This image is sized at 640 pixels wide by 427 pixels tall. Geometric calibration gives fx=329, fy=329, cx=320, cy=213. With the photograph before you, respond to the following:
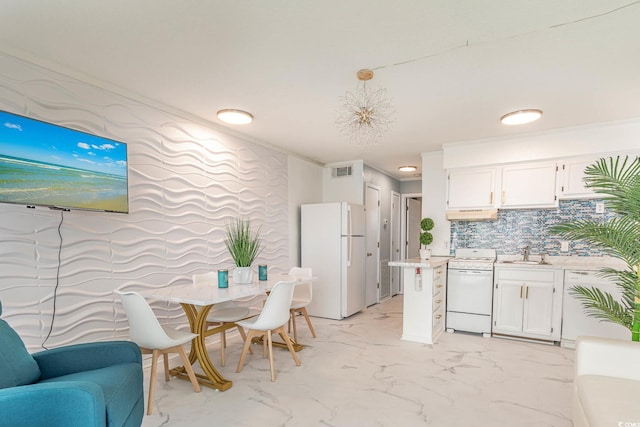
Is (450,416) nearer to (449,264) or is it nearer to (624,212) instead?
(624,212)

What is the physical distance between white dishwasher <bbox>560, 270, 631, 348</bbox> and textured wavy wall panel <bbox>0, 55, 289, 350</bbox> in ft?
12.2

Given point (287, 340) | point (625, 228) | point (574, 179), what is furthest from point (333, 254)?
→ point (625, 228)

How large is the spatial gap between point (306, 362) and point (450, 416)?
1.38 metres

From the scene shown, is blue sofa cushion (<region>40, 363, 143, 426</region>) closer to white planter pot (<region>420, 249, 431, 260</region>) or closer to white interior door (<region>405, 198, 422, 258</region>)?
white planter pot (<region>420, 249, 431, 260</region>)

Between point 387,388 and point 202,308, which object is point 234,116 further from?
point 387,388

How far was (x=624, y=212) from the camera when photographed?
2062 mm

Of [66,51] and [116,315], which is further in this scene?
[116,315]

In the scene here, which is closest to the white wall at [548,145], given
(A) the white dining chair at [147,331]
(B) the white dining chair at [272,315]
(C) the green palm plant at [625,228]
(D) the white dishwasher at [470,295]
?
(D) the white dishwasher at [470,295]

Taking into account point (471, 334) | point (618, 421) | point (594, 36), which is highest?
point (594, 36)

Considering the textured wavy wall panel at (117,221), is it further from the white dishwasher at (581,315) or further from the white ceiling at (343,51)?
the white dishwasher at (581,315)

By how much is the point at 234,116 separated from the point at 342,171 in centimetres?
257

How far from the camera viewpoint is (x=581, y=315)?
350 cm

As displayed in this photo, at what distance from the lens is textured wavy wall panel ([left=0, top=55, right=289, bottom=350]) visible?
224 cm

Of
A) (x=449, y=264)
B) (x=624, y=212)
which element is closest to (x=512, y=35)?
(x=624, y=212)
